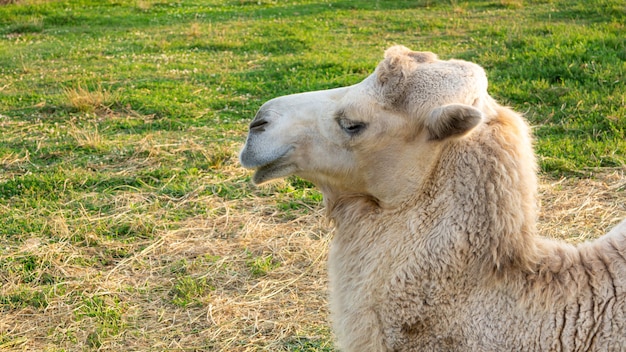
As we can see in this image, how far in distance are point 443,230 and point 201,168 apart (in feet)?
14.3

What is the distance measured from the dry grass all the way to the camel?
1.54 metres

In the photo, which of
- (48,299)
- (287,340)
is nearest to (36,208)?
(48,299)

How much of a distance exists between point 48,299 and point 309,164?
243 centimetres

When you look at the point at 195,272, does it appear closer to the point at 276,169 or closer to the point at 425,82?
the point at 276,169

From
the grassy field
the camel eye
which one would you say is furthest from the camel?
the grassy field

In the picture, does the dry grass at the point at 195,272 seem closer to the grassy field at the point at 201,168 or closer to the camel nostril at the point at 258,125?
the grassy field at the point at 201,168

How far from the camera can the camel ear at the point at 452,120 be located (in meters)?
2.75

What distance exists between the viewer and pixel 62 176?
6.66 m

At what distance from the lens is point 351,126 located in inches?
123

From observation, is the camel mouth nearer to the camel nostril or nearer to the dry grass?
the camel nostril

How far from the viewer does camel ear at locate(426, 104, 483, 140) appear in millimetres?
2750

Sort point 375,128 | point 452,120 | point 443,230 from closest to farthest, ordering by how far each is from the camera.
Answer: point 452,120
point 443,230
point 375,128

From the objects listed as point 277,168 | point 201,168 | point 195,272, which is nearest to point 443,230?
point 277,168

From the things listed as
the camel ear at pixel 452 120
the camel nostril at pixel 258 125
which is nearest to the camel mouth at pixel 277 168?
the camel nostril at pixel 258 125
